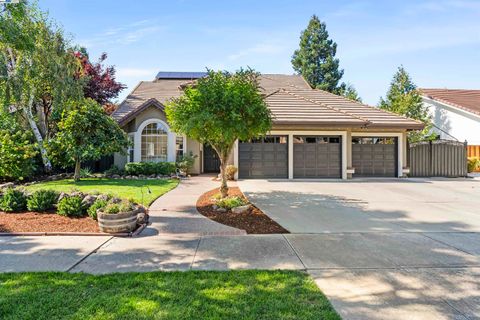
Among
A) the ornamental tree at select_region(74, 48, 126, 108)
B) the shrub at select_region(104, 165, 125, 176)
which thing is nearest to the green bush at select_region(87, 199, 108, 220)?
the shrub at select_region(104, 165, 125, 176)

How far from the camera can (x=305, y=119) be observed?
14820 mm

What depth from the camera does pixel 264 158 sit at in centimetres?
1537

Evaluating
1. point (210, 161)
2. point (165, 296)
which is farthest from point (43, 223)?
point (210, 161)

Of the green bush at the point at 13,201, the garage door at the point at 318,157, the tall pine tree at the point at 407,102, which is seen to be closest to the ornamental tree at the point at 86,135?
the green bush at the point at 13,201

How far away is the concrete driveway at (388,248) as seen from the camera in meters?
3.29

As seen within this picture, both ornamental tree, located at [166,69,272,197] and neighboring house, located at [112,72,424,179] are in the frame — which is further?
neighboring house, located at [112,72,424,179]

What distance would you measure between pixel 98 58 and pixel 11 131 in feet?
35.9

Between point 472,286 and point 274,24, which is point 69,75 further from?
point 472,286

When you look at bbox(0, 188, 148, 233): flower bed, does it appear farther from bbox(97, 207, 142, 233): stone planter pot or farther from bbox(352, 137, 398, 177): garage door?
bbox(352, 137, 398, 177): garage door

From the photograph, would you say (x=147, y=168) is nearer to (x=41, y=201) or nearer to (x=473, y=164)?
(x=41, y=201)

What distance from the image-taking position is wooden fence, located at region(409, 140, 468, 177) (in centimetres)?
1673

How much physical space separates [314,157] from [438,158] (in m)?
8.00

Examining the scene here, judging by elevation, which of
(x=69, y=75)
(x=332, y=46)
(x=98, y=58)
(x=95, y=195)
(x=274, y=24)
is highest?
(x=332, y=46)

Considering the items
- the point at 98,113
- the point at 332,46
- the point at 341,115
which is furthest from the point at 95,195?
the point at 332,46
